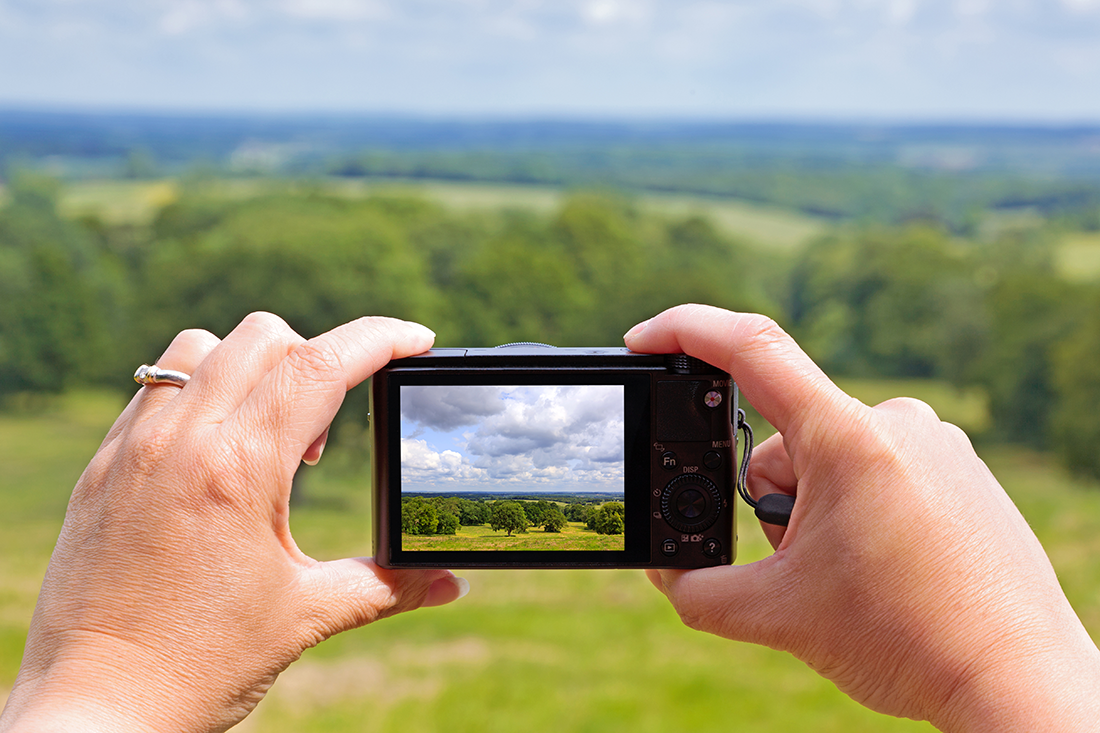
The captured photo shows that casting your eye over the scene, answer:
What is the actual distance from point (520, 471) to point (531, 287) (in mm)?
41870

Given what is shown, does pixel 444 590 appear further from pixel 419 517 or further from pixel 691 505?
pixel 691 505

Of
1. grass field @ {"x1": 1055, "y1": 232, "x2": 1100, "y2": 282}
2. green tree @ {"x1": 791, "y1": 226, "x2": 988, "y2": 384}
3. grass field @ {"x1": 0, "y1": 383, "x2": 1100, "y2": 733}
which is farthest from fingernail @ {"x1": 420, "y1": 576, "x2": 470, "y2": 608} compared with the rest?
grass field @ {"x1": 1055, "y1": 232, "x2": 1100, "y2": 282}

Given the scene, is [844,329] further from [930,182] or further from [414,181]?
[414,181]

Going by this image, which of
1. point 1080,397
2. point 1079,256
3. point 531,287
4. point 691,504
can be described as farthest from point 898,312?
point 691,504

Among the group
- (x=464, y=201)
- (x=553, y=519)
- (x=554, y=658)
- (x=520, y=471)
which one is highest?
(x=464, y=201)

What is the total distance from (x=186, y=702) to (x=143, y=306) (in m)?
35.3

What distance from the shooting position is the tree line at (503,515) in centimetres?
228

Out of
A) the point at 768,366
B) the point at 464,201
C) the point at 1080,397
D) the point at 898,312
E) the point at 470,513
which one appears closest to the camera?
the point at 768,366

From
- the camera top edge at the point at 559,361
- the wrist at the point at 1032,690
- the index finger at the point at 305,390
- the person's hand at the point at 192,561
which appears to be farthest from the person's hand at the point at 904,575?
the person's hand at the point at 192,561

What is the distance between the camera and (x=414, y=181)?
249 feet

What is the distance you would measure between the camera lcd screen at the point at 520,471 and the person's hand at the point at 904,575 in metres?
Answer: 0.39

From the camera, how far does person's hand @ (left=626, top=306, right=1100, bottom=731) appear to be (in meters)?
1.81

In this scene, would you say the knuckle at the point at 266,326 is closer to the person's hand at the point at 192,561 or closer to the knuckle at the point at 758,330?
the person's hand at the point at 192,561

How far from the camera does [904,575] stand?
187 cm
